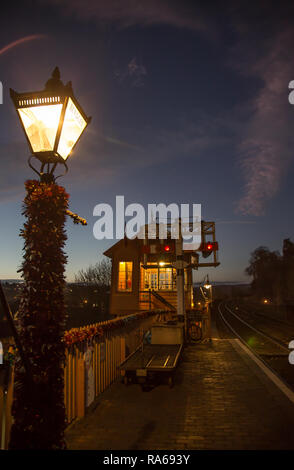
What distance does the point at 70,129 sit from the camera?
3.29 m

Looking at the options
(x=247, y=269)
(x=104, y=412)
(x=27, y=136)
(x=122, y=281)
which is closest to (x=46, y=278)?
(x=27, y=136)

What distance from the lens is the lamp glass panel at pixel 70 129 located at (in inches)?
125

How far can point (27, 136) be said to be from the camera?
10.5 ft

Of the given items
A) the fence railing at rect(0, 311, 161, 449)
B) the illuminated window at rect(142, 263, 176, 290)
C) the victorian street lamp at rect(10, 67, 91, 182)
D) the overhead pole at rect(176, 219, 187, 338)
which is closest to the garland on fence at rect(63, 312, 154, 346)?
the fence railing at rect(0, 311, 161, 449)

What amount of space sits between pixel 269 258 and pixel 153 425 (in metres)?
102

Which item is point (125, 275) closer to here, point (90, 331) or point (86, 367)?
point (90, 331)

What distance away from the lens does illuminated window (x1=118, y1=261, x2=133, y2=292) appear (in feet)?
74.9

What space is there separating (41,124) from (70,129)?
31cm

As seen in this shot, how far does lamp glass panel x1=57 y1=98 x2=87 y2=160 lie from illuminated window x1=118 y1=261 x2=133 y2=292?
1979 cm

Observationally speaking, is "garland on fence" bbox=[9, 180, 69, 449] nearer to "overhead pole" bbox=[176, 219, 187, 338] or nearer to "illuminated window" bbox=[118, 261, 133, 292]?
"overhead pole" bbox=[176, 219, 187, 338]

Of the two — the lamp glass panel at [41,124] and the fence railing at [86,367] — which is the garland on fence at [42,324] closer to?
the lamp glass panel at [41,124]

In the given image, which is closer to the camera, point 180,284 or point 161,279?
point 180,284

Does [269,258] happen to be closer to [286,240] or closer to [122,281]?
[286,240]

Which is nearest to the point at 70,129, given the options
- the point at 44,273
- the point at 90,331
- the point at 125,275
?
the point at 44,273
